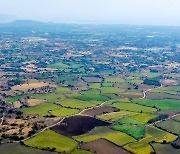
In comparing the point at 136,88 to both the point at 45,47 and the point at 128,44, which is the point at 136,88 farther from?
the point at 128,44

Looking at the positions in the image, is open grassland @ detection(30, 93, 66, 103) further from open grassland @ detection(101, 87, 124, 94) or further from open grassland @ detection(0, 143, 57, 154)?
open grassland @ detection(0, 143, 57, 154)

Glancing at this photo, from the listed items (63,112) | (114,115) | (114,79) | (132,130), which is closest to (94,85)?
(114,79)

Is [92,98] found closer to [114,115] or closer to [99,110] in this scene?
[99,110]

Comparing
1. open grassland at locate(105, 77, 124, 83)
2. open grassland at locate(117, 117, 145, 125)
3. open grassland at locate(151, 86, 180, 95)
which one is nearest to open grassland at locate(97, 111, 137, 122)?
open grassland at locate(117, 117, 145, 125)

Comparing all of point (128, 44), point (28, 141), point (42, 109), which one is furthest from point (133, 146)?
point (128, 44)

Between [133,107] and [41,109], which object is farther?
[133,107]

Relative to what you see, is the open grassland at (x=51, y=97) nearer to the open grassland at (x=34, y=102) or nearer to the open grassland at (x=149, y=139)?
the open grassland at (x=34, y=102)
